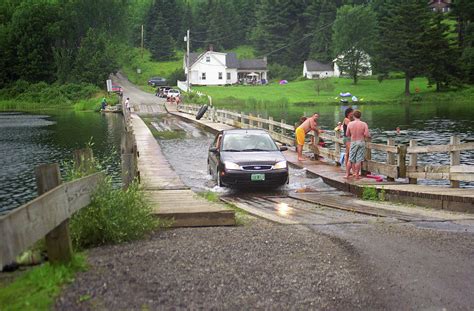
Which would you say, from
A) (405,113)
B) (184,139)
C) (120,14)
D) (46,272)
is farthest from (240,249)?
(120,14)

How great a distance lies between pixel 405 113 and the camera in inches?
2547

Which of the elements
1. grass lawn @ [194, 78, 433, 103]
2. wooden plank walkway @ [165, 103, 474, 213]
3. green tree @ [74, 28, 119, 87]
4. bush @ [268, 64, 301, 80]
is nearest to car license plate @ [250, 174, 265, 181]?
wooden plank walkway @ [165, 103, 474, 213]

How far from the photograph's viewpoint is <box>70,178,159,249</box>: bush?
Result: 24.5ft

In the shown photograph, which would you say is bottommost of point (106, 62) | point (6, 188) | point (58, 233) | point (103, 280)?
point (6, 188)

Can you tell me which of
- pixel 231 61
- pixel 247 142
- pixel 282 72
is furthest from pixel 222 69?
pixel 247 142

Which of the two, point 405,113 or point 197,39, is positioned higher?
point 197,39

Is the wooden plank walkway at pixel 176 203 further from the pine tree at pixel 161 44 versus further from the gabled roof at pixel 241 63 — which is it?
the pine tree at pixel 161 44

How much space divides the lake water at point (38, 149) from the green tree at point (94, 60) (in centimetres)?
3708

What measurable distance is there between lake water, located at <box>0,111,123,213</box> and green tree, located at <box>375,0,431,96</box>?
4514 centimetres

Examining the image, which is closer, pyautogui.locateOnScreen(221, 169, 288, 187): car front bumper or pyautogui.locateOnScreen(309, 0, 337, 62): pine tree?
pyautogui.locateOnScreen(221, 169, 288, 187): car front bumper

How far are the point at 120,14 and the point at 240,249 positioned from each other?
9806 centimetres

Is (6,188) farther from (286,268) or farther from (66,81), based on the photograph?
(66,81)

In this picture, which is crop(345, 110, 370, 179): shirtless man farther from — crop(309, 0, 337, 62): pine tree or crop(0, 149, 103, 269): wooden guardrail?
crop(309, 0, 337, 62): pine tree

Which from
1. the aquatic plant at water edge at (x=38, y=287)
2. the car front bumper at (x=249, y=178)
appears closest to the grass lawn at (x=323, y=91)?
the car front bumper at (x=249, y=178)
